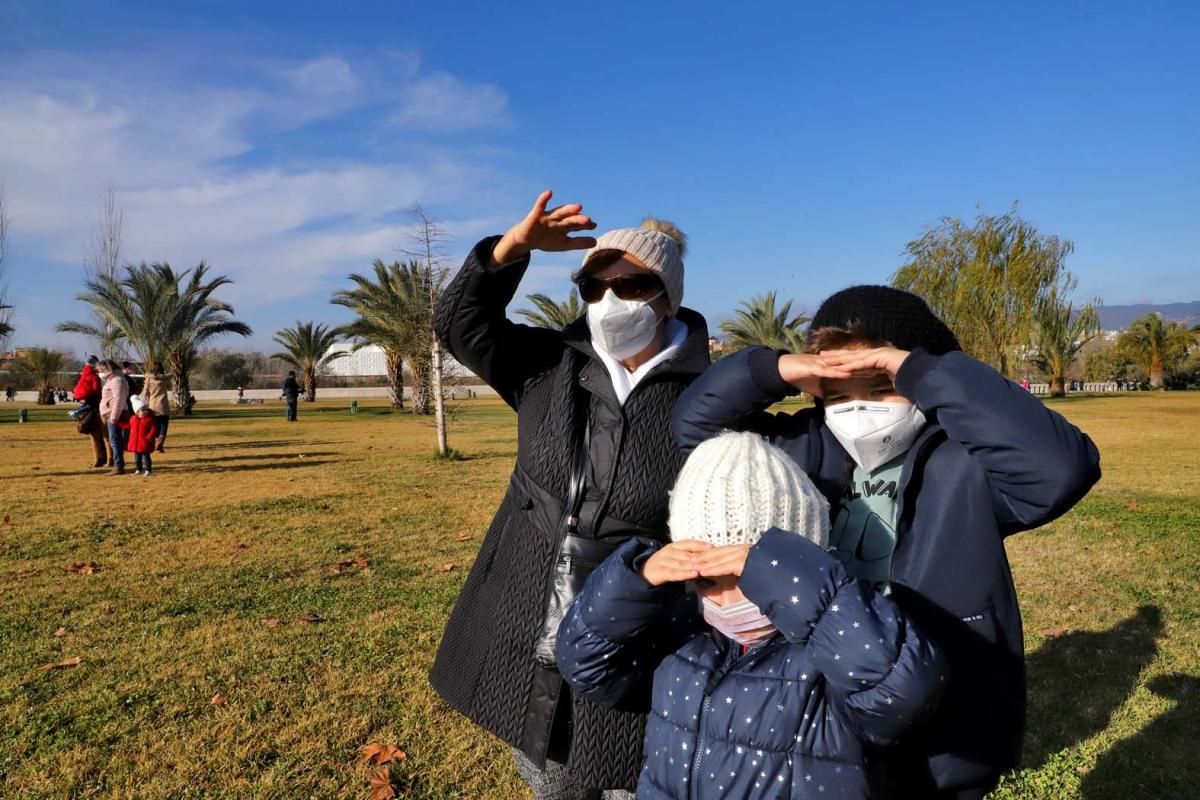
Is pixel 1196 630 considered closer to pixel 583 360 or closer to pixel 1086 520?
pixel 1086 520

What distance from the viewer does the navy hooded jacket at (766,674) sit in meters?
1.33

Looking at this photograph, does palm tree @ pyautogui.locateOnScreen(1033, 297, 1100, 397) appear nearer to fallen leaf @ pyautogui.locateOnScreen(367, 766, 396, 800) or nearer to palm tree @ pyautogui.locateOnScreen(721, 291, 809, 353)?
palm tree @ pyautogui.locateOnScreen(721, 291, 809, 353)

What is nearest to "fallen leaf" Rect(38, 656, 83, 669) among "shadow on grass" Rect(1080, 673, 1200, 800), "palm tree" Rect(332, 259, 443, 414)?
"shadow on grass" Rect(1080, 673, 1200, 800)

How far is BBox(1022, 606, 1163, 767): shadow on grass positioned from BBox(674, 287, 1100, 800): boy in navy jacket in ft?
8.38

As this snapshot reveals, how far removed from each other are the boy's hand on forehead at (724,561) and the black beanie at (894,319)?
1.64 feet

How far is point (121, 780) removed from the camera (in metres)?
3.35

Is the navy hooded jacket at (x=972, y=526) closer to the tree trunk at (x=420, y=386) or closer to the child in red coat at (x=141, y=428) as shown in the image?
the child in red coat at (x=141, y=428)

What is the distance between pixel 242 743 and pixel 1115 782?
3.71 metres

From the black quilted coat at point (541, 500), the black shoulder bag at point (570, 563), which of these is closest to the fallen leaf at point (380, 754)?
the black quilted coat at point (541, 500)

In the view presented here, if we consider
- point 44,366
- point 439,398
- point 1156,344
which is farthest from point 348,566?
point 1156,344

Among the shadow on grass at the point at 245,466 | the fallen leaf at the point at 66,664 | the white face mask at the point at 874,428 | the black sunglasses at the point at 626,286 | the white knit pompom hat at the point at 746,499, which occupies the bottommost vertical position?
the fallen leaf at the point at 66,664

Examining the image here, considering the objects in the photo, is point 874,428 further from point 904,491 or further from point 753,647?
point 753,647

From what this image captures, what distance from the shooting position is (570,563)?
6.68 ft

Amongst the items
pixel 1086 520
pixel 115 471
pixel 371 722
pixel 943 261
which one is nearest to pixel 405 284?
pixel 115 471
